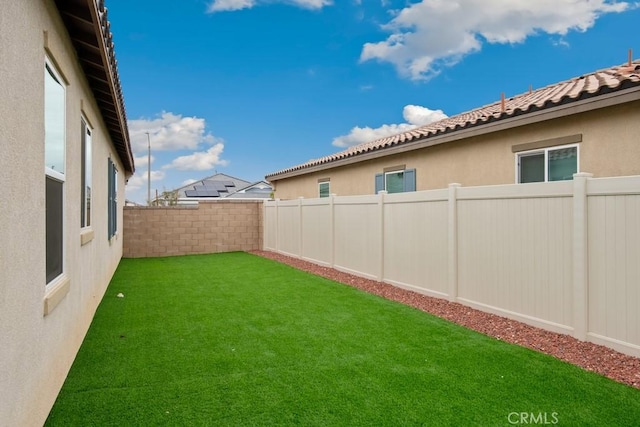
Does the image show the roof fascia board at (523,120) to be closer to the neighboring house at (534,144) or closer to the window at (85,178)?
the neighboring house at (534,144)

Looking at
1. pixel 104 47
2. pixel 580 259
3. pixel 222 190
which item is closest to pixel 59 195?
pixel 104 47

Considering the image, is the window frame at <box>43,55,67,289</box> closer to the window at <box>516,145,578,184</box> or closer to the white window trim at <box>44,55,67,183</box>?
the white window trim at <box>44,55,67,183</box>

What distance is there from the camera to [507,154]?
26.1ft

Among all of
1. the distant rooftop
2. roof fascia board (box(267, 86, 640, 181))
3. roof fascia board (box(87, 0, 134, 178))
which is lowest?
roof fascia board (box(267, 86, 640, 181))

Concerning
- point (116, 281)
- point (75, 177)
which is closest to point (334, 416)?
point (75, 177)

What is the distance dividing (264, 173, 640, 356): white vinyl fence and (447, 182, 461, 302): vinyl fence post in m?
0.02

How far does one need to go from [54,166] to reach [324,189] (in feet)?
39.5

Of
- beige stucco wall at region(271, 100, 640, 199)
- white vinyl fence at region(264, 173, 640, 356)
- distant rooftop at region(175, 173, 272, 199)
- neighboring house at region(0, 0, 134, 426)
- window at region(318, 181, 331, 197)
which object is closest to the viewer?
neighboring house at region(0, 0, 134, 426)

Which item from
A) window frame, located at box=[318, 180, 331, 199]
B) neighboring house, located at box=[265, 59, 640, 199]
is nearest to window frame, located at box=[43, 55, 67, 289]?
neighboring house, located at box=[265, 59, 640, 199]

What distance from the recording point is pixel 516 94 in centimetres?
1091

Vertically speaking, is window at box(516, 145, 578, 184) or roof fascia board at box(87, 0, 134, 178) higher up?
roof fascia board at box(87, 0, 134, 178)

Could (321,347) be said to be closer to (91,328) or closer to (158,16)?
(91,328)

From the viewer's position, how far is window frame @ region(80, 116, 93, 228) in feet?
17.9

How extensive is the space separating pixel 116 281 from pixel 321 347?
22.6 feet
